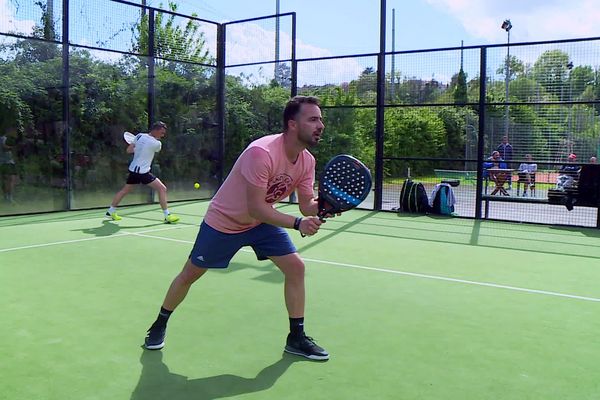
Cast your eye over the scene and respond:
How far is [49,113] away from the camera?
1047 centimetres

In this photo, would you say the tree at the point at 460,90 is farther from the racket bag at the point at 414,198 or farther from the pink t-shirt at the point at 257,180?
the pink t-shirt at the point at 257,180

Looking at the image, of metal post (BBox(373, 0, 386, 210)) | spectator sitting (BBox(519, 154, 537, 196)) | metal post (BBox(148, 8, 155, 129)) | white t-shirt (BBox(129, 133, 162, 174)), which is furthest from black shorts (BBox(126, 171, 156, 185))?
spectator sitting (BBox(519, 154, 537, 196))

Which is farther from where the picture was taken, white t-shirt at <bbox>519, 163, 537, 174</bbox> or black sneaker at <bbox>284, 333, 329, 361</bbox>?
white t-shirt at <bbox>519, 163, 537, 174</bbox>

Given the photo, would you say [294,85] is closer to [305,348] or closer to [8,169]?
[8,169]

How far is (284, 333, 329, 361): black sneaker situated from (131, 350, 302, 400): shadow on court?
0.47ft

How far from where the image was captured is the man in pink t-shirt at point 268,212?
3234mm

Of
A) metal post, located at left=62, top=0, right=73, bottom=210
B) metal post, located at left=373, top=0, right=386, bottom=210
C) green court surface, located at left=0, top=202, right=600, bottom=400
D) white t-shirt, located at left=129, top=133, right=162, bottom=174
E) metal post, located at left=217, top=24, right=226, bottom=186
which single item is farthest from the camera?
metal post, located at left=217, top=24, right=226, bottom=186

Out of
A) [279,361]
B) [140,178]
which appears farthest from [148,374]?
[140,178]

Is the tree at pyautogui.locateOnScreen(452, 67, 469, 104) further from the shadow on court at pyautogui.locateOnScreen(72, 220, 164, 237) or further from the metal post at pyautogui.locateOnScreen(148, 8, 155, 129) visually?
the metal post at pyautogui.locateOnScreen(148, 8, 155, 129)

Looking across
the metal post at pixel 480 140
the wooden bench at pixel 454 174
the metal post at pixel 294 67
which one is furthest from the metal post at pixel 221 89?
the metal post at pixel 480 140

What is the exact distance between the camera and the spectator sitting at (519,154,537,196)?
32.0ft

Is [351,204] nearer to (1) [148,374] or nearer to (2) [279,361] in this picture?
(2) [279,361]

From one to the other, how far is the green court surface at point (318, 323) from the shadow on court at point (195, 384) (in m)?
0.01

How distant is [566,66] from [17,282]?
26.4 ft
